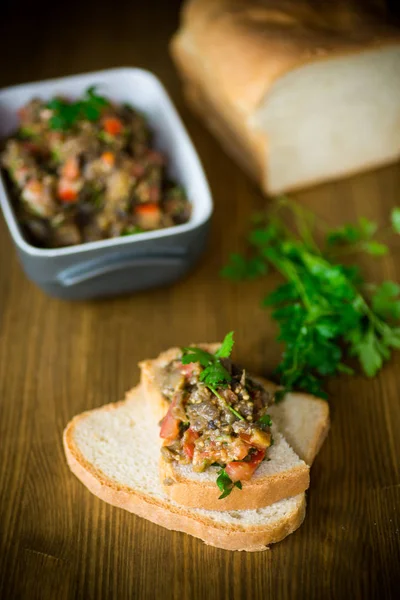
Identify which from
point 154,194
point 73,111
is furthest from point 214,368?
point 73,111

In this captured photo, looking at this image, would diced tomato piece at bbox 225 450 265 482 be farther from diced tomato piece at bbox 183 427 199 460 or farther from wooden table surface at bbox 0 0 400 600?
wooden table surface at bbox 0 0 400 600

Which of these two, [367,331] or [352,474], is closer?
[352,474]

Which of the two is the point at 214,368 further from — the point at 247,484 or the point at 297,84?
the point at 297,84

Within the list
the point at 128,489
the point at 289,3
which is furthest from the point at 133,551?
the point at 289,3

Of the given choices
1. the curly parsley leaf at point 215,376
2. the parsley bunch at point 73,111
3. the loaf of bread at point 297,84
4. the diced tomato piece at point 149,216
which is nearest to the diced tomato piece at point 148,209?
the diced tomato piece at point 149,216

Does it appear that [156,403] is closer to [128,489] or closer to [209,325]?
[128,489]

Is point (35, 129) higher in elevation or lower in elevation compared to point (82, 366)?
higher
